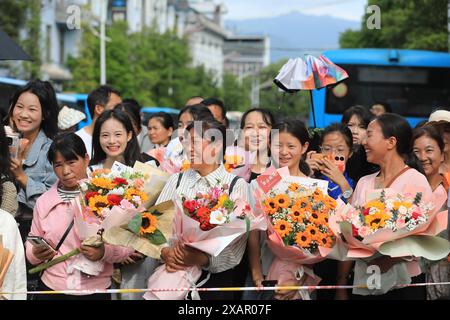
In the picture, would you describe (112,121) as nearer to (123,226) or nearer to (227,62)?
(123,226)

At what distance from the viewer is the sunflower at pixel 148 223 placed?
523 cm

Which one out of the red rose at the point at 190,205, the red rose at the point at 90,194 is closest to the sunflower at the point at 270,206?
the red rose at the point at 190,205

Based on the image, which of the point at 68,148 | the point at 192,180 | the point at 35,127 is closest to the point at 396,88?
the point at 35,127

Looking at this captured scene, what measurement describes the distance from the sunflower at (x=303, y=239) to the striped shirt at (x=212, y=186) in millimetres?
349

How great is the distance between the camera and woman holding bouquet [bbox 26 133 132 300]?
5375 mm

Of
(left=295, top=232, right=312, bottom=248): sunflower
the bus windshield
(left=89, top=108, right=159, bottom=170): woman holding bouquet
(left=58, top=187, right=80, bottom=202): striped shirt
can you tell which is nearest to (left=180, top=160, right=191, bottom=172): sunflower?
(left=89, top=108, right=159, bottom=170): woman holding bouquet

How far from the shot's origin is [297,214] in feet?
16.9

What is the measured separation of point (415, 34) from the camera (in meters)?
24.2

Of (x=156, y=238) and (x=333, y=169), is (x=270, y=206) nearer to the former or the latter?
(x=156, y=238)

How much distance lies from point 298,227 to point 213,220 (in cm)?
57

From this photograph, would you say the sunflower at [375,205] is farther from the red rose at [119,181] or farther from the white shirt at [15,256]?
the white shirt at [15,256]

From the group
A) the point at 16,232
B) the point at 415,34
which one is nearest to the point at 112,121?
the point at 16,232

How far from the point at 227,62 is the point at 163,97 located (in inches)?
3259

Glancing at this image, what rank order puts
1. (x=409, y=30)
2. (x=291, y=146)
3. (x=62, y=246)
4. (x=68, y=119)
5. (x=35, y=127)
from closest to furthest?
(x=62, y=246) → (x=291, y=146) → (x=35, y=127) → (x=68, y=119) → (x=409, y=30)
